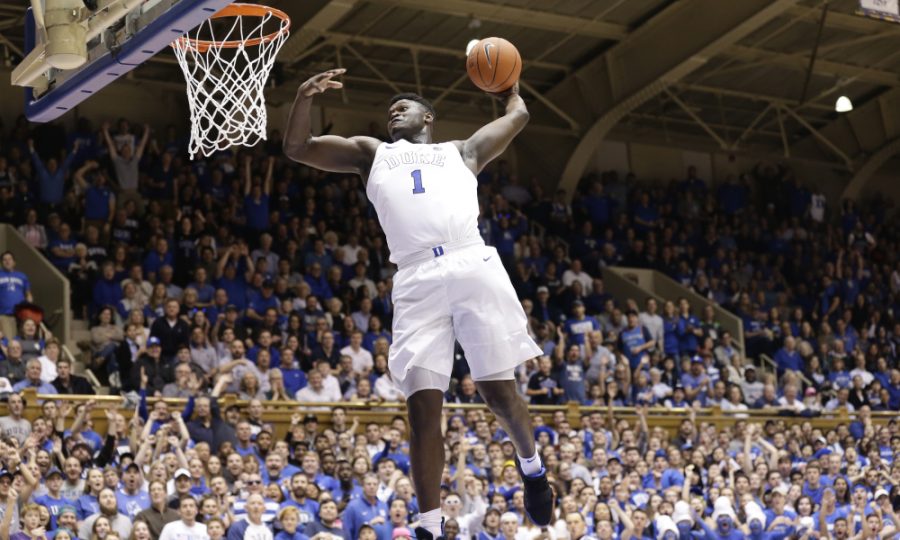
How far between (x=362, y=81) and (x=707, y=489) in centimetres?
1066

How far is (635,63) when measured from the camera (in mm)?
22625

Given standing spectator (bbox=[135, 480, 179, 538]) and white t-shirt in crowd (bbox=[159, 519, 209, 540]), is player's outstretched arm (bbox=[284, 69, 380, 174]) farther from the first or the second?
standing spectator (bbox=[135, 480, 179, 538])

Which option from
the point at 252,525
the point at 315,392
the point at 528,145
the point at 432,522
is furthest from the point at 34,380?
the point at 528,145

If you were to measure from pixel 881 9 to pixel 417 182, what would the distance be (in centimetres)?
1248

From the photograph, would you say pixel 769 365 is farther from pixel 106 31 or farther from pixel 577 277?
pixel 106 31

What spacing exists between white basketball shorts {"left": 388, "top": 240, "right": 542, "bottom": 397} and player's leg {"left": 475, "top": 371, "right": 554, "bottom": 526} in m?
0.06

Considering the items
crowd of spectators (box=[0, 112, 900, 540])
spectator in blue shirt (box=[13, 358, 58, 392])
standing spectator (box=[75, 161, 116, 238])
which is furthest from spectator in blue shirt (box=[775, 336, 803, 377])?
spectator in blue shirt (box=[13, 358, 58, 392])

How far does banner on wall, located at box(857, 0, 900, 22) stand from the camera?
53.0 ft

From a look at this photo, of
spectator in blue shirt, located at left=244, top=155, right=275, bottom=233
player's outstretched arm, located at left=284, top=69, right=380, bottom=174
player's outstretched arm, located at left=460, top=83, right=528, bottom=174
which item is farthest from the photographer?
spectator in blue shirt, located at left=244, top=155, right=275, bottom=233

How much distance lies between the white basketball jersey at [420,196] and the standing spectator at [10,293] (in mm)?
10284

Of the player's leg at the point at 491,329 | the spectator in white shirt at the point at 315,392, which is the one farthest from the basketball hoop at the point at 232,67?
the spectator in white shirt at the point at 315,392

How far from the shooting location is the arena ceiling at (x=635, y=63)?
20625 mm

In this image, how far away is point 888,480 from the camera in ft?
53.6

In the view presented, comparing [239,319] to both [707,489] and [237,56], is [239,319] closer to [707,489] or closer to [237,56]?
[707,489]
